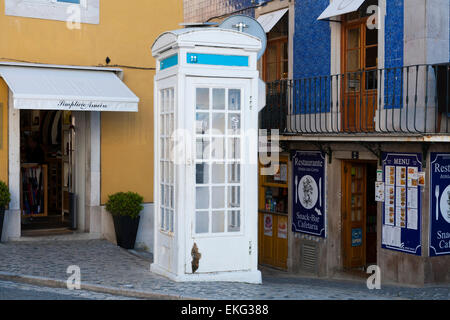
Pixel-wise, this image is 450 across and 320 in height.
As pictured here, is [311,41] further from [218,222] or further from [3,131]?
[3,131]

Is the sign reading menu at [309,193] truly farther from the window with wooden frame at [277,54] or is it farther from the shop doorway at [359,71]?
the window with wooden frame at [277,54]

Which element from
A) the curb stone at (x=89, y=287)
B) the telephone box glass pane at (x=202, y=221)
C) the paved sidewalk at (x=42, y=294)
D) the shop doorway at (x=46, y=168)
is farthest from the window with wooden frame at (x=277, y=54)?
the paved sidewalk at (x=42, y=294)

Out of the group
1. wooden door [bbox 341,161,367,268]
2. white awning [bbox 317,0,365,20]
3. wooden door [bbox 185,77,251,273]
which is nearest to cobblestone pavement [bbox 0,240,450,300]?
wooden door [bbox 185,77,251,273]

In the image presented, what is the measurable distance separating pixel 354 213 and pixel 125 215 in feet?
14.6

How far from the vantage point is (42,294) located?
25.6 ft

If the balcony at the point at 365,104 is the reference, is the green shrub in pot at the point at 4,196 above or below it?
below

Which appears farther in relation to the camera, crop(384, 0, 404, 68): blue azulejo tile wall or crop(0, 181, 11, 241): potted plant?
crop(384, 0, 404, 68): blue azulejo tile wall

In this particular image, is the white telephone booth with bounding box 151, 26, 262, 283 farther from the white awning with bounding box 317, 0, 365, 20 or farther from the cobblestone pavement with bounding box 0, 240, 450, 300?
the white awning with bounding box 317, 0, 365, 20

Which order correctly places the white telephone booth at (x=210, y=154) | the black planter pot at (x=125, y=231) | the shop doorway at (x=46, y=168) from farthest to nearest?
1. the shop doorway at (x=46, y=168)
2. the black planter pot at (x=125, y=231)
3. the white telephone booth at (x=210, y=154)

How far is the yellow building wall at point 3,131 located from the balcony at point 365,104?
528cm

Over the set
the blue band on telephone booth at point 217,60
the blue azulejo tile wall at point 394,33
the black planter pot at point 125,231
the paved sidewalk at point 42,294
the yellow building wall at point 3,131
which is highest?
the blue azulejo tile wall at point 394,33

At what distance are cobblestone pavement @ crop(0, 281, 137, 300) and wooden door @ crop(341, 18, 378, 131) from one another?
596 cm

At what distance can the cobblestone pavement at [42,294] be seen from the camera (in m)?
7.59

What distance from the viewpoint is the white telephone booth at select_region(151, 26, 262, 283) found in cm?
840
